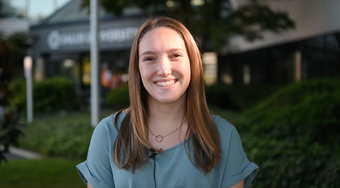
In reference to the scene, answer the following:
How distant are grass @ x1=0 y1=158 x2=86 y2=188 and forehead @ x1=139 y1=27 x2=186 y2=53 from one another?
416 cm

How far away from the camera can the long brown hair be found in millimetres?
1878

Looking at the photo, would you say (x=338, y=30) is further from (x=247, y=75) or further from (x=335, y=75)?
(x=247, y=75)

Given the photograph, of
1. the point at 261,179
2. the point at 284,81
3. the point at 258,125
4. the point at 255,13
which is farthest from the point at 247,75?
the point at 261,179

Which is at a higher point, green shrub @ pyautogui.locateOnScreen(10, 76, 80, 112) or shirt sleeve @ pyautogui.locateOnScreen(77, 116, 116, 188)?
shirt sleeve @ pyautogui.locateOnScreen(77, 116, 116, 188)

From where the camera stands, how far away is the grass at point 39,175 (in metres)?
5.74

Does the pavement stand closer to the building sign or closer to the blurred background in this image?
the blurred background

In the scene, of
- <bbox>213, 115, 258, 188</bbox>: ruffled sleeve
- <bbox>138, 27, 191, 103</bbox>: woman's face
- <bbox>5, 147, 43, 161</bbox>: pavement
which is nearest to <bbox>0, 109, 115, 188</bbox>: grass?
<bbox>5, 147, 43, 161</bbox>: pavement

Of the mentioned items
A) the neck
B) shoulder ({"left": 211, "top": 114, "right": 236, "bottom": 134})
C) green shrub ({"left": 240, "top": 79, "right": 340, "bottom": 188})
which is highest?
the neck

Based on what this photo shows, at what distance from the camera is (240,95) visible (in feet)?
43.6

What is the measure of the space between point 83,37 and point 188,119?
1831 centimetres

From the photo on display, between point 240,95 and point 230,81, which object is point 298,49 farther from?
point 230,81

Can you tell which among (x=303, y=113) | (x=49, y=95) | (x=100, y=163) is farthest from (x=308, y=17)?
(x=49, y=95)

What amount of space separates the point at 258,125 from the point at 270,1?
234 inches

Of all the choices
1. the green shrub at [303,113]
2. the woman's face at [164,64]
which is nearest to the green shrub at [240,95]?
the green shrub at [303,113]
